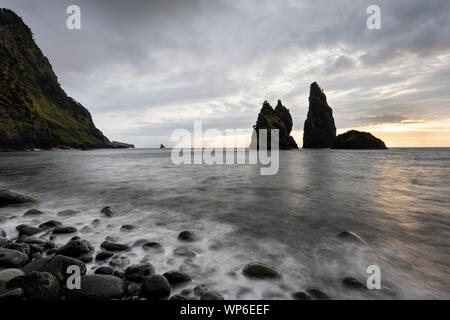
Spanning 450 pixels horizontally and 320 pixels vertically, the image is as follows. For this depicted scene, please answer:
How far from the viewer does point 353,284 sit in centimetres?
305

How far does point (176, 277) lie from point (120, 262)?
1.29m

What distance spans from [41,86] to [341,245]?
17148 cm

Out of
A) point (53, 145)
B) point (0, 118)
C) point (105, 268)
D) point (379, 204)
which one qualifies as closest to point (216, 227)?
point (105, 268)

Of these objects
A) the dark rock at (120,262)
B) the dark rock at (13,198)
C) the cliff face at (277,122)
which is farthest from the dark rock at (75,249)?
the cliff face at (277,122)

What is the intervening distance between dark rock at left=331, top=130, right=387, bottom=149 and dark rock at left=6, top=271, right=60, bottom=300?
132337mm

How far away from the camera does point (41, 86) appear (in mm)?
121000

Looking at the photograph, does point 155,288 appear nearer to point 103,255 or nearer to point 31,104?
point 103,255

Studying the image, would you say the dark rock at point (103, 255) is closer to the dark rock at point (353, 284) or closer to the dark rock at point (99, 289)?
the dark rock at point (99, 289)

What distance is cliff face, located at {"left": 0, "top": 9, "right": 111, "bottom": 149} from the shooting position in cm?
6157

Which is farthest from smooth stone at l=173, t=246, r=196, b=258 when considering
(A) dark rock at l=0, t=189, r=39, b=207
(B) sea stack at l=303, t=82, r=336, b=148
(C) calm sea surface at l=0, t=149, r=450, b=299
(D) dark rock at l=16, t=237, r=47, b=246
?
(B) sea stack at l=303, t=82, r=336, b=148

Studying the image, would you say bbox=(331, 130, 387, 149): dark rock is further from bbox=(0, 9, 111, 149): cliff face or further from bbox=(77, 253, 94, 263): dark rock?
bbox=(0, 9, 111, 149): cliff face

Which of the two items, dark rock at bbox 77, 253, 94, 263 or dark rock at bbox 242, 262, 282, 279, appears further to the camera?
dark rock at bbox 77, 253, 94, 263
